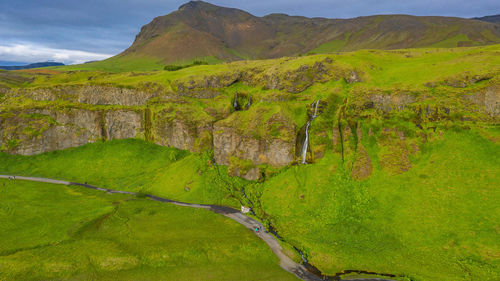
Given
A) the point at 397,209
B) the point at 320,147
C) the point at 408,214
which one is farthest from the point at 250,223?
the point at 408,214

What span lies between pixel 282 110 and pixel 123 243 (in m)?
42.3

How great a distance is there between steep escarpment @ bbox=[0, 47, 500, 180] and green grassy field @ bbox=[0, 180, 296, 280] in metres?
19.6

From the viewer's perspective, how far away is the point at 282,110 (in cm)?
6053

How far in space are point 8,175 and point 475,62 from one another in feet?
403

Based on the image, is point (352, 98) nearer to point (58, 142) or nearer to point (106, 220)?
point (106, 220)

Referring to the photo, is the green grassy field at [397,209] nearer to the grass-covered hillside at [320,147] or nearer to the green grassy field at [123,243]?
the grass-covered hillside at [320,147]

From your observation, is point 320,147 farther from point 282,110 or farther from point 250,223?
point 250,223

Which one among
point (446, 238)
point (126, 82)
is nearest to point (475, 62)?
point (446, 238)

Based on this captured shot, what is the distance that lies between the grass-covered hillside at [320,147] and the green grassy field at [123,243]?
578cm

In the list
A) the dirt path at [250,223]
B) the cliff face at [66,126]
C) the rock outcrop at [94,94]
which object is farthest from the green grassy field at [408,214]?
the rock outcrop at [94,94]

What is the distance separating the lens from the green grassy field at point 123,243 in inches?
1348

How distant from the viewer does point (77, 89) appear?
85375 mm

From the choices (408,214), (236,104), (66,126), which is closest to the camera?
(408,214)

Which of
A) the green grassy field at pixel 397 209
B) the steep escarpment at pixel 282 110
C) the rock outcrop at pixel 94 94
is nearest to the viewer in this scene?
the green grassy field at pixel 397 209
